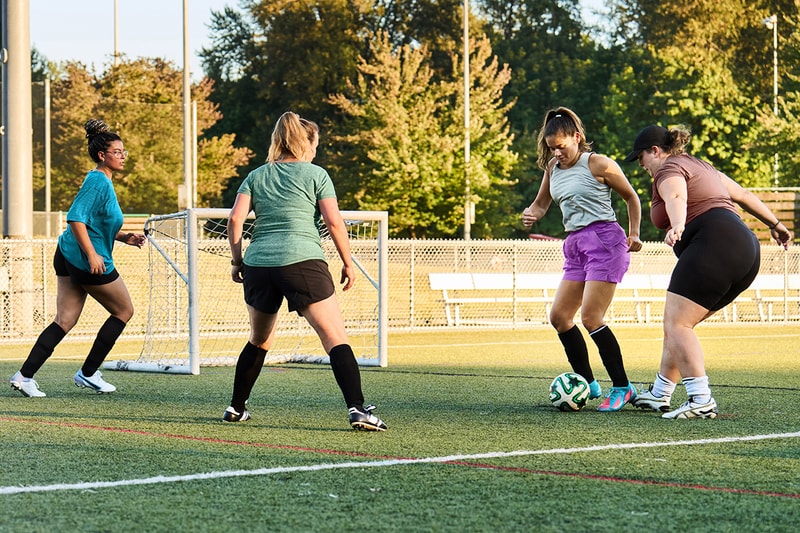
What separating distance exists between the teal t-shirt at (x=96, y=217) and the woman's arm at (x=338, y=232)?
2476mm

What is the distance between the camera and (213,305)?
58.4 feet

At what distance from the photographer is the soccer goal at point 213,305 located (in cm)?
1216

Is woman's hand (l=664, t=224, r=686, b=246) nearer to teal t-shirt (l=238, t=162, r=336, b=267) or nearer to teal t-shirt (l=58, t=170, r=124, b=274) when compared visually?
teal t-shirt (l=238, t=162, r=336, b=267)

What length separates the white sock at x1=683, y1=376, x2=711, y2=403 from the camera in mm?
7820

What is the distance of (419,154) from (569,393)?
88.9 feet

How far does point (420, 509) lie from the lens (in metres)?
4.76

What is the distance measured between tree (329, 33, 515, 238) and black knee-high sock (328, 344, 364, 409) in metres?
27.1

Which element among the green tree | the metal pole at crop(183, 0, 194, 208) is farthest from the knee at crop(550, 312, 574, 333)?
the green tree

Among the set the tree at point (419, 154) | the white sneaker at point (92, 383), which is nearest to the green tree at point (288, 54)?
the tree at point (419, 154)

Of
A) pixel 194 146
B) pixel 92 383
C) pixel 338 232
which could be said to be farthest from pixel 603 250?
pixel 194 146

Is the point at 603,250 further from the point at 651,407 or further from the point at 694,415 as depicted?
the point at 694,415

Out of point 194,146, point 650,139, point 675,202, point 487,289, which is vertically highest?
point 194,146

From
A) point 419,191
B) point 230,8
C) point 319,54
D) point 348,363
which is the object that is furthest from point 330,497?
point 230,8

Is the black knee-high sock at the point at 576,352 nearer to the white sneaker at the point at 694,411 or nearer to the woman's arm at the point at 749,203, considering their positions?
the white sneaker at the point at 694,411
